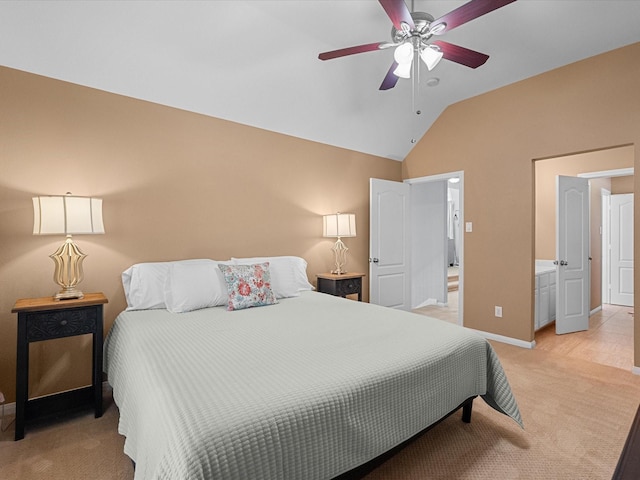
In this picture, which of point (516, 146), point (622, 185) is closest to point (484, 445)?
point (516, 146)

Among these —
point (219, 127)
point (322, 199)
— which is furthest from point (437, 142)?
Result: point (219, 127)

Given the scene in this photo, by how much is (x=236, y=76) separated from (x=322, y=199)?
1707 mm

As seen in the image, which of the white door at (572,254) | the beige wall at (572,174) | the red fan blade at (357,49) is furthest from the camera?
the beige wall at (572,174)

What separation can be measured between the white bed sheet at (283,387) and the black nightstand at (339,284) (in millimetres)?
1365

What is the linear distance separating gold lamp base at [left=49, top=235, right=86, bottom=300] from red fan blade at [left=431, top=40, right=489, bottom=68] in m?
2.91

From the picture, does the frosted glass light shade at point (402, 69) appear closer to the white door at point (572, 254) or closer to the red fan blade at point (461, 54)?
the red fan blade at point (461, 54)

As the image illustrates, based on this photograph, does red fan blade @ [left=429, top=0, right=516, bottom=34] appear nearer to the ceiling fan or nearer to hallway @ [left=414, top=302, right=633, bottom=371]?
the ceiling fan

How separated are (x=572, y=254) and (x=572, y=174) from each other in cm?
125

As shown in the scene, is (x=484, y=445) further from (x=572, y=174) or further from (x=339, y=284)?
(x=572, y=174)

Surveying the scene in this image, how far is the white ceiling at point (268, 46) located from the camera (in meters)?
2.28

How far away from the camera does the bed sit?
41.7 inches

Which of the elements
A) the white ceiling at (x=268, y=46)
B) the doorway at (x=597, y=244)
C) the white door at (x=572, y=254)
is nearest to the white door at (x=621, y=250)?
the doorway at (x=597, y=244)

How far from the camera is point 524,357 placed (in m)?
3.33

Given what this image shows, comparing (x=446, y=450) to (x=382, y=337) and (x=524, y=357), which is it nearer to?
(x=382, y=337)
